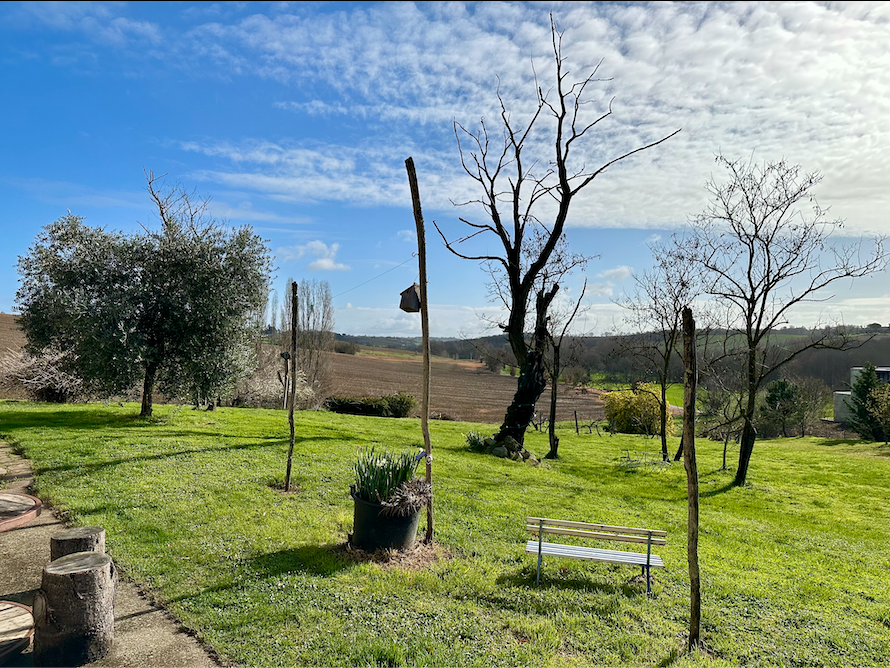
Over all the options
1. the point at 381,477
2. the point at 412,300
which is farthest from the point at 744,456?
the point at 381,477

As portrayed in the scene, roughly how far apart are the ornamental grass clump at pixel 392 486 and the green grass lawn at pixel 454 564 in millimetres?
653

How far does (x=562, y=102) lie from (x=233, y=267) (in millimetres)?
9916

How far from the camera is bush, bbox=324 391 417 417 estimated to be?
82.9 ft

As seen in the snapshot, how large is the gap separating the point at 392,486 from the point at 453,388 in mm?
37862

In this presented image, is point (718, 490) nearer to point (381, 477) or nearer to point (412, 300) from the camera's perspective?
point (412, 300)

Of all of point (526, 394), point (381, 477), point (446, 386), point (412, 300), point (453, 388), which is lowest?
point (453, 388)

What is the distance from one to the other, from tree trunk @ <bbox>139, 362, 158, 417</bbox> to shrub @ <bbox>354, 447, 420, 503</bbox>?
31.9 feet

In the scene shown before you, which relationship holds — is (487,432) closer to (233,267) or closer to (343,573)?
(233,267)

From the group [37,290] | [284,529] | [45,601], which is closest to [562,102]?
[284,529]

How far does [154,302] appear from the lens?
1267 centimetres

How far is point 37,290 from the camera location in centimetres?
1473

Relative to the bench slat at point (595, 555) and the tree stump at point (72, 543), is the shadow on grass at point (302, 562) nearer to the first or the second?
the tree stump at point (72, 543)

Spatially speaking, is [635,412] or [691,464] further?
[635,412]

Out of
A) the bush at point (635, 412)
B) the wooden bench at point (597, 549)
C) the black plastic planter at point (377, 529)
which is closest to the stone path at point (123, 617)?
the black plastic planter at point (377, 529)
